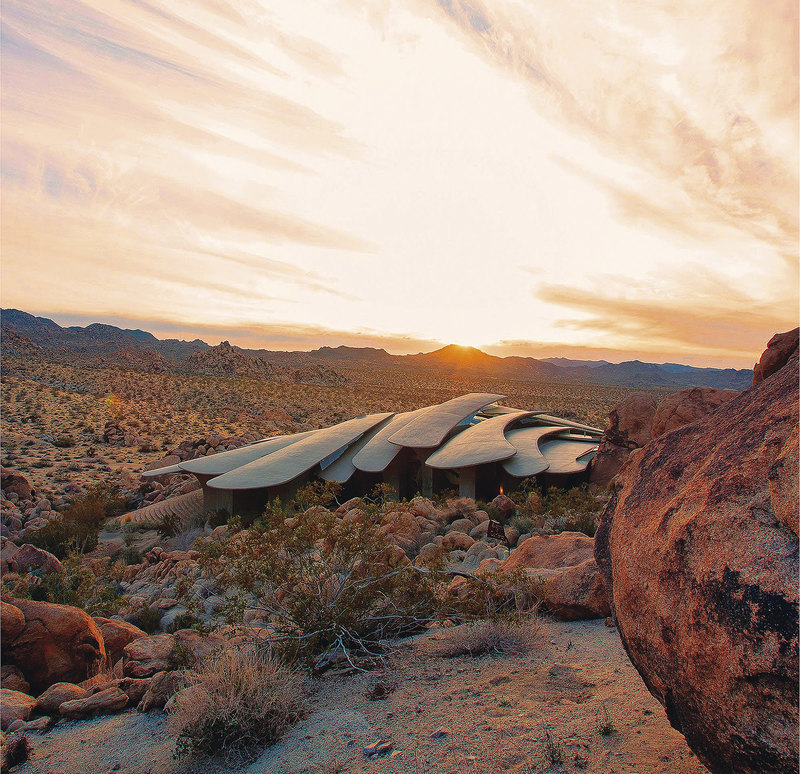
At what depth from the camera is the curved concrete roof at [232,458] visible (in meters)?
16.5

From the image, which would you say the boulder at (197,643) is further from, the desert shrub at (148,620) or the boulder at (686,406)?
the boulder at (686,406)

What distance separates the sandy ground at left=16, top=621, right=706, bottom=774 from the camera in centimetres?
304

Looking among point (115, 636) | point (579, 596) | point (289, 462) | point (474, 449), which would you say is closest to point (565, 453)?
point (474, 449)

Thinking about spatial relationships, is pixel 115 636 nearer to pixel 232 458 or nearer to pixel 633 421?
pixel 232 458

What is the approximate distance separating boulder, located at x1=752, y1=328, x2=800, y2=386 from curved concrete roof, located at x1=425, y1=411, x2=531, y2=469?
467 inches

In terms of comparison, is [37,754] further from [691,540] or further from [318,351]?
[318,351]

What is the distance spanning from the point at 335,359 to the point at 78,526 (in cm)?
15881

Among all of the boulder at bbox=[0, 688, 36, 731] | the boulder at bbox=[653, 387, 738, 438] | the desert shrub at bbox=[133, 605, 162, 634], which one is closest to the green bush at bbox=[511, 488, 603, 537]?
the boulder at bbox=[653, 387, 738, 438]

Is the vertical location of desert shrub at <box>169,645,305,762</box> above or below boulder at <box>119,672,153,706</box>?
above

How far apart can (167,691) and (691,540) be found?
14.4 ft

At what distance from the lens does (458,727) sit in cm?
345

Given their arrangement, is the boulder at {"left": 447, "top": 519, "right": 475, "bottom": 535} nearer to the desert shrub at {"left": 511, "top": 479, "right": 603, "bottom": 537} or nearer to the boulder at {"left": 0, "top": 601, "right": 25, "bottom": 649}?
the desert shrub at {"left": 511, "top": 479, "right": 603, "bottom": 537}

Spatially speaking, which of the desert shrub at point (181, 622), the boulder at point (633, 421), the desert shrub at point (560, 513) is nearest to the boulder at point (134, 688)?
the desert shrub at point (181, 622)

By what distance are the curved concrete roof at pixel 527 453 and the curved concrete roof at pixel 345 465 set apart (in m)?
3.87
